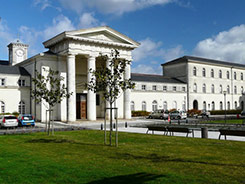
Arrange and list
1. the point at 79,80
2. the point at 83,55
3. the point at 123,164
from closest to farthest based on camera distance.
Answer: the point at 123,164 < the point at 83,55 < the point at 79,80

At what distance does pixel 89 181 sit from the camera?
25.9ft

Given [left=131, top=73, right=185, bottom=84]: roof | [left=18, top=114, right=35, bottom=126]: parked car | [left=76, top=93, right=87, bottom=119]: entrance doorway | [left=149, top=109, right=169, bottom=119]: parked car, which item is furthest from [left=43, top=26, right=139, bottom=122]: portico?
[left=131, top=73, right=185, bottom=84]: roof

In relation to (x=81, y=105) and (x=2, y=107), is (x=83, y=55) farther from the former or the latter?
(x=2, y=107)

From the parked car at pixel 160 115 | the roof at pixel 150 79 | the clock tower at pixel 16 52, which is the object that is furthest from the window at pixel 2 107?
the roof at pixel 150 79

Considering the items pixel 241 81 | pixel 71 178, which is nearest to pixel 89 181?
pixel 71 178

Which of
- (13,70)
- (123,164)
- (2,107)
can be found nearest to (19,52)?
(13,70)

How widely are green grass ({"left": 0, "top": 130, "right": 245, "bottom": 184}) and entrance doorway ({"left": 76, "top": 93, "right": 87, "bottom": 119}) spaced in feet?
87.3

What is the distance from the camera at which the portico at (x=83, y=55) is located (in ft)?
117

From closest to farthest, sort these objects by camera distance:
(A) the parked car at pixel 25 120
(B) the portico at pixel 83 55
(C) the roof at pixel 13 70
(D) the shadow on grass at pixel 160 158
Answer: (D) the shadow on grass at pixel 160 158 < (A) the parked car at pixel 25 120 < (B) the portico at pixel 83 55 < (C) the roof at pixel 13 70

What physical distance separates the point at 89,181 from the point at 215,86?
6153 cm

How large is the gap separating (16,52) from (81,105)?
24.0 meters

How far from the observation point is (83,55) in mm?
37344

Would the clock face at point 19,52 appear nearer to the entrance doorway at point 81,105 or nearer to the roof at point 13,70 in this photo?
the roof at point 13,70

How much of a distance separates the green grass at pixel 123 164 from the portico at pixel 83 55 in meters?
20.5
